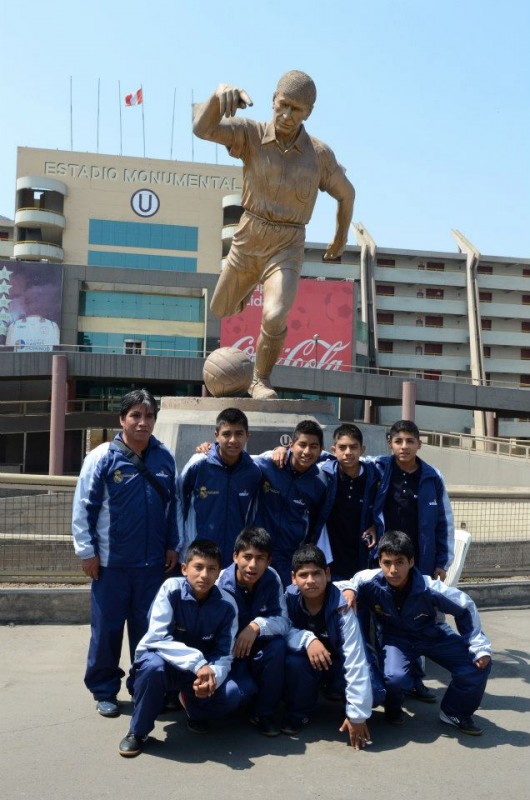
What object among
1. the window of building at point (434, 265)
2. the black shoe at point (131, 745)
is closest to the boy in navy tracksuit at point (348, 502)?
the black shoe at point (131, 745)

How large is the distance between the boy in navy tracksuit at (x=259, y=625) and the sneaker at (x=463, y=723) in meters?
0.83

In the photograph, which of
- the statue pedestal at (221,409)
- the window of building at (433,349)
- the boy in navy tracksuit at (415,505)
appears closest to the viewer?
the boy in navy tracksuit at (415,505)

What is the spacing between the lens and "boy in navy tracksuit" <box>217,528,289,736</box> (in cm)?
342

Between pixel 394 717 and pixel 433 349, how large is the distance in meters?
45.9

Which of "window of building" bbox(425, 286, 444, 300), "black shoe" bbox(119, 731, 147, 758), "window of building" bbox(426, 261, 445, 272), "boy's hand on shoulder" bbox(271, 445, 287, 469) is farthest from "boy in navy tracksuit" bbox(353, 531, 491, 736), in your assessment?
"window of building" bbox(426, 261, 445, 272)

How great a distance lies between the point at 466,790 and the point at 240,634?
3.91 feet

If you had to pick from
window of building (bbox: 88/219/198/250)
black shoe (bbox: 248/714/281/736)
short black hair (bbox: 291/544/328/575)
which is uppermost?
window of building (bbox: 88/219/198/250)

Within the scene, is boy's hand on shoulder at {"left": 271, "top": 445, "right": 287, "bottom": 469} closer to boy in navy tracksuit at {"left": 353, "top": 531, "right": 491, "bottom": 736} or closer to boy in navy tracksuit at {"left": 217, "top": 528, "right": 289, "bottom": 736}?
boy in navy tracksuit at {"left": 217, "top": 528, "right": 289, "bottom": 736}

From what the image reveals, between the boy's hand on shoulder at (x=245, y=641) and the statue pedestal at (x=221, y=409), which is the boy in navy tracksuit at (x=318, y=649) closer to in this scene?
the boy's hand on shoulder at (x=245, y=641)

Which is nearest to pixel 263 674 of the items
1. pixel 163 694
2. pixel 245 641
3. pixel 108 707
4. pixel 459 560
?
pixel 245 641

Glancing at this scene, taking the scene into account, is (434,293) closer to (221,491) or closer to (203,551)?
(221,491)

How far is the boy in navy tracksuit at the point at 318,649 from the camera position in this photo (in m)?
3.34

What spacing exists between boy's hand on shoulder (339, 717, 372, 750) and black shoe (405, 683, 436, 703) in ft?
2.23

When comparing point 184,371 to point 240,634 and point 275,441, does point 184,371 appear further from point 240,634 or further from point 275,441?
point 240,634
